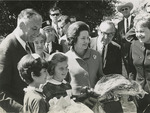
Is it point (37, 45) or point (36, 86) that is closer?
point (36, 86)

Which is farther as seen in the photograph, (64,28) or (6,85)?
(64,28)

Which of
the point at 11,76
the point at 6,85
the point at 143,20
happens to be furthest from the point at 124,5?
the point at 6,85

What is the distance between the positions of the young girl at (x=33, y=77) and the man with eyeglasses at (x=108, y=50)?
0.82 metres

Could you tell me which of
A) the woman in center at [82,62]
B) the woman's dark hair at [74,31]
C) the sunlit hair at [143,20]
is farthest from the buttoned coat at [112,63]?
the sunlit hair at [143,20]

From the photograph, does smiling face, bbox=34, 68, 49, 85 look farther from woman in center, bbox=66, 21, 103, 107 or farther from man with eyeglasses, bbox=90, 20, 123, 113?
man with eyeglasses, bbox=90, 20, 123, 113

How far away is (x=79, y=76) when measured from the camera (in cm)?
439

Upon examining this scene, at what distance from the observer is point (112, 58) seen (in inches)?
177

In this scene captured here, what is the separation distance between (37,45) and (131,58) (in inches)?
47.6

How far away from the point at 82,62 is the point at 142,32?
2.68ft

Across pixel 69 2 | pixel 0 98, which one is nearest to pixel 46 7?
pixel 69 2

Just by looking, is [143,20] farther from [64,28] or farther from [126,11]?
[64,28]

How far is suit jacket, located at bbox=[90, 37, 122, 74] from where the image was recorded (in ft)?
14.6

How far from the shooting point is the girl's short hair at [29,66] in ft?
12.5

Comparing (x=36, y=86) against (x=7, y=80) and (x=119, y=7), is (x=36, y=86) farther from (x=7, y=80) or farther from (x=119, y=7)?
(x=119, y=7)
